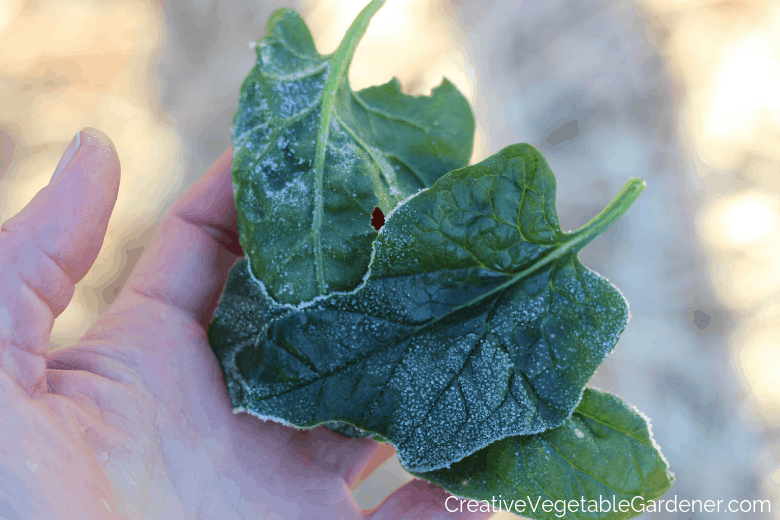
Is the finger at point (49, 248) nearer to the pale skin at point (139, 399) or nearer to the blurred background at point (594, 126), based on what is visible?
the pale skin at point (139, 399)

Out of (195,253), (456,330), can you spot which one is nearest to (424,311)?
(456,330)

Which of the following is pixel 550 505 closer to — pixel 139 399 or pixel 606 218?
pixel 606 218

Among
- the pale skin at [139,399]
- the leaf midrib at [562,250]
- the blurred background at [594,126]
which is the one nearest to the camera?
the pale skin at [139,399]

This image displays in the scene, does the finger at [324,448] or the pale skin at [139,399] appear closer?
the pale skin at [139,399]

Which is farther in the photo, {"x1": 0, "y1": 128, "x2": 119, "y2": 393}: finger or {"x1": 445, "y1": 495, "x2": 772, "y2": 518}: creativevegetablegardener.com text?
{"x1": 445, "y1": 495, "x2": 772, "y2": 518}: creativevegetablegardener.com text

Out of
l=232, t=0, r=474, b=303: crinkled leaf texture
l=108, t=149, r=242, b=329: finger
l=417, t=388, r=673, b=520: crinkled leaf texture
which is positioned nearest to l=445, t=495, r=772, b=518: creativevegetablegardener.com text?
l=417, t=388, r=673, b=520: crinkled leaf texture

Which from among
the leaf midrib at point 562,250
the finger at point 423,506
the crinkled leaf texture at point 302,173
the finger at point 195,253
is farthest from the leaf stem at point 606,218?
the finger at point 195,253

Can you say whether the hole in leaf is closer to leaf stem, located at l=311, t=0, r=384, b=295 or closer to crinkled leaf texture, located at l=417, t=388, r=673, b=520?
leaf stem, located at l=311, t=0, r=384, b=295
